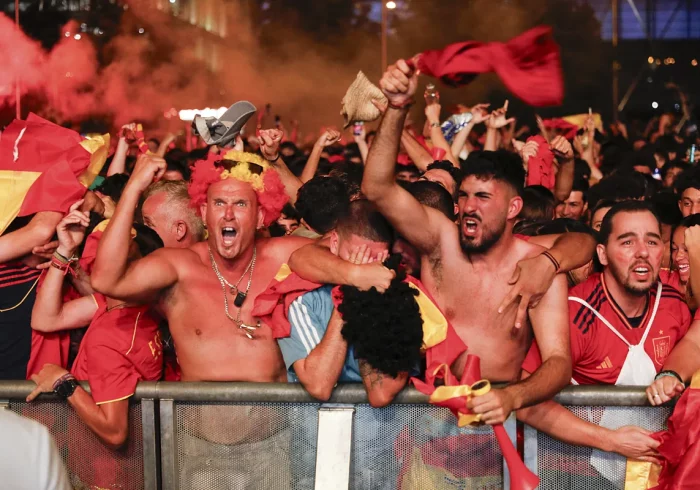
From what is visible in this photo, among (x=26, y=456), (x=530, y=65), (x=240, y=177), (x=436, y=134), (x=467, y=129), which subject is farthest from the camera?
(x=467, y=129)

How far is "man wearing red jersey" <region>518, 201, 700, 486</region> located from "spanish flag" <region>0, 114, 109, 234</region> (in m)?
2.46

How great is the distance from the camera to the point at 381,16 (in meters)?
18.2

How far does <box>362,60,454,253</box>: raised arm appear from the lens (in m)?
3.61

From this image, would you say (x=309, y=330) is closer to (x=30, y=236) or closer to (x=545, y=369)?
(x=545, y=369)

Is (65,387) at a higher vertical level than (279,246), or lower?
lower

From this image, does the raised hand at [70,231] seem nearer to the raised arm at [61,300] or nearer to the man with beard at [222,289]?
the raised arm at [61,300]

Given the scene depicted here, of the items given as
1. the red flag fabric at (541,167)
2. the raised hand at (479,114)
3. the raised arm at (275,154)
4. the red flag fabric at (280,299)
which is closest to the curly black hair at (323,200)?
the red flag fabric at (280,299)

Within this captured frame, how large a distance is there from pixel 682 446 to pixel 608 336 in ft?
2.25

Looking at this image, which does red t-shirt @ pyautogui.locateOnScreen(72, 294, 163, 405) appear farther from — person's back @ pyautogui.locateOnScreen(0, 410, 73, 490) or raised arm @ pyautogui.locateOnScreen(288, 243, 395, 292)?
person's back @ pyautogui.locateOnScreen(0, 410, 73, 490)

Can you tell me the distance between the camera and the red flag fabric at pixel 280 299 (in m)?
3.93

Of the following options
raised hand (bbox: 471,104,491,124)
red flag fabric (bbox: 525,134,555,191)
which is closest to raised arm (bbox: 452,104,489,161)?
raised hand (bbox: 471,104,491,124)

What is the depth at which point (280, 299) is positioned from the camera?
4035mm

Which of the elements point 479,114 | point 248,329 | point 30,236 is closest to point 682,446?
point 248,329

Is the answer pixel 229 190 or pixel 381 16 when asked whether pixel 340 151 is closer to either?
pixel 229 190
